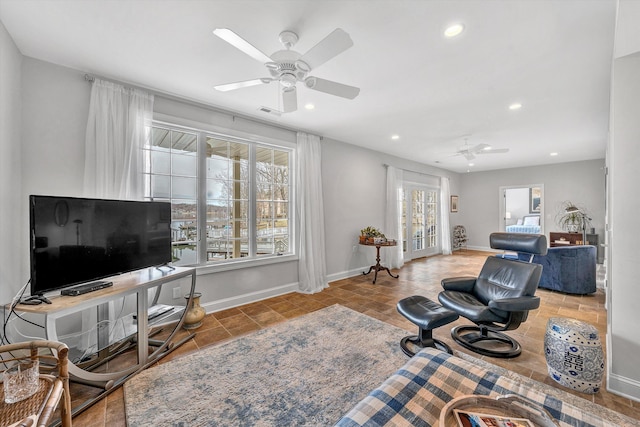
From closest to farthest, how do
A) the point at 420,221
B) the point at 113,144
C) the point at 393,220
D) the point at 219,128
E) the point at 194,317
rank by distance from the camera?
the point at 113,144
the point at 194,317
the point at 219,128
the point at 393,220
the point at 420,221

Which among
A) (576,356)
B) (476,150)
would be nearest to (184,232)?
(576,356)

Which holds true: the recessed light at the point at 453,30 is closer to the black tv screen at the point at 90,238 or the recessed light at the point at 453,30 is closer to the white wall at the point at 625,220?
the white wall at the point at 625,220

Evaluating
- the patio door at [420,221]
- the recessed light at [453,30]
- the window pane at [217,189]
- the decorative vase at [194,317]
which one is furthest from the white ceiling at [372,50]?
the patio door at [420,221]

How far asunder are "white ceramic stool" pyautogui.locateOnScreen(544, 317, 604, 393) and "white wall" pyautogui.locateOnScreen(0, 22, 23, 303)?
13.7 ft

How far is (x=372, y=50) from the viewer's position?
2.12 meters

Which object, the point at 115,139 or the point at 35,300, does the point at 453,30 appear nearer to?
the point at 115,139

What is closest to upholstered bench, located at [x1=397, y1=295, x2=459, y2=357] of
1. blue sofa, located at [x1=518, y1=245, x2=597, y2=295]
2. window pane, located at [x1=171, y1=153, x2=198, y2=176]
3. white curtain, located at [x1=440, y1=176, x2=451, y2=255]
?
window pane, located at [x1=171, y1=153, x2=198, y2=176]

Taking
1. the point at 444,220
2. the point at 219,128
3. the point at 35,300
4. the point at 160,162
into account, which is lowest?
the point at 35,300

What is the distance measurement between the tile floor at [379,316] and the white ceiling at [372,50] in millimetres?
2667

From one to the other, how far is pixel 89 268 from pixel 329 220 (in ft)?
10.9

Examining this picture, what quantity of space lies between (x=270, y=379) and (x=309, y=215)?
249 centimetres

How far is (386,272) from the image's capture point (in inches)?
212

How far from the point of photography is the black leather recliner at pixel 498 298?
222cm

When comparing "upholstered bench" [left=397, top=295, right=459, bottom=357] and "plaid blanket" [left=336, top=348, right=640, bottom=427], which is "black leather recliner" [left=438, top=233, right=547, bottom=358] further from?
"plaid blanket" [left=336, top=348, right=640, bottom=427]
